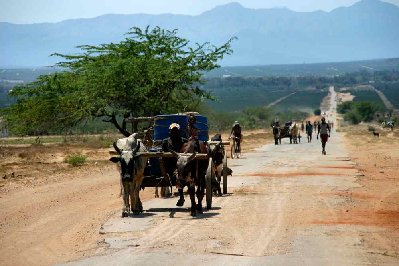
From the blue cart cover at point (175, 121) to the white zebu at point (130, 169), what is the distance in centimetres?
179

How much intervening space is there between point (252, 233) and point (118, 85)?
71.6 ft

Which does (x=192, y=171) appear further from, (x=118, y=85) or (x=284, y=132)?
(x=284, y=132)

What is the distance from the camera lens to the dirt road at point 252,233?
1244cm

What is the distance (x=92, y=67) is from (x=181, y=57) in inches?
182

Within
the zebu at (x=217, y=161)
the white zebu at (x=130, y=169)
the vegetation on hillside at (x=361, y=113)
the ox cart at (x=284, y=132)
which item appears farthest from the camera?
the vegetation on hillside at (x=361, y=113)

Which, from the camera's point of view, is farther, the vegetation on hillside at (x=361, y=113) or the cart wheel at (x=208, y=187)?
the vegetation on hillside at (x=361, y=113)

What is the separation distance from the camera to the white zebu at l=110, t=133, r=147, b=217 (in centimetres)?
1708

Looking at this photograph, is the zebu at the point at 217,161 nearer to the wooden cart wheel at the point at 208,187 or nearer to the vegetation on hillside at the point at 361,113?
the wooden cart wheel at the point at 208,187

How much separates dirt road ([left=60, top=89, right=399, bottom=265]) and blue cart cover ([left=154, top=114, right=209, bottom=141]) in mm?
1739

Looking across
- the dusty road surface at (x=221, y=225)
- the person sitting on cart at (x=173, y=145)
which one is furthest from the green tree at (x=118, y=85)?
the person sitting on cart at (x=173, y=145)

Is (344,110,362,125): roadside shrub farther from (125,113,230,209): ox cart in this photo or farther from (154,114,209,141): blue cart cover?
(154,114,209,141): blue cart cover

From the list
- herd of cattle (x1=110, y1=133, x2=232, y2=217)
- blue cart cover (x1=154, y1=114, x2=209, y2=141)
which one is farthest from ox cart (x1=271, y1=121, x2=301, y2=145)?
herd of cattle (x1=110, y1=133, x2=232, y2=217)

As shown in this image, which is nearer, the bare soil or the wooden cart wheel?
the bare soil

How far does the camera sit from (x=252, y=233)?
47.9ft
